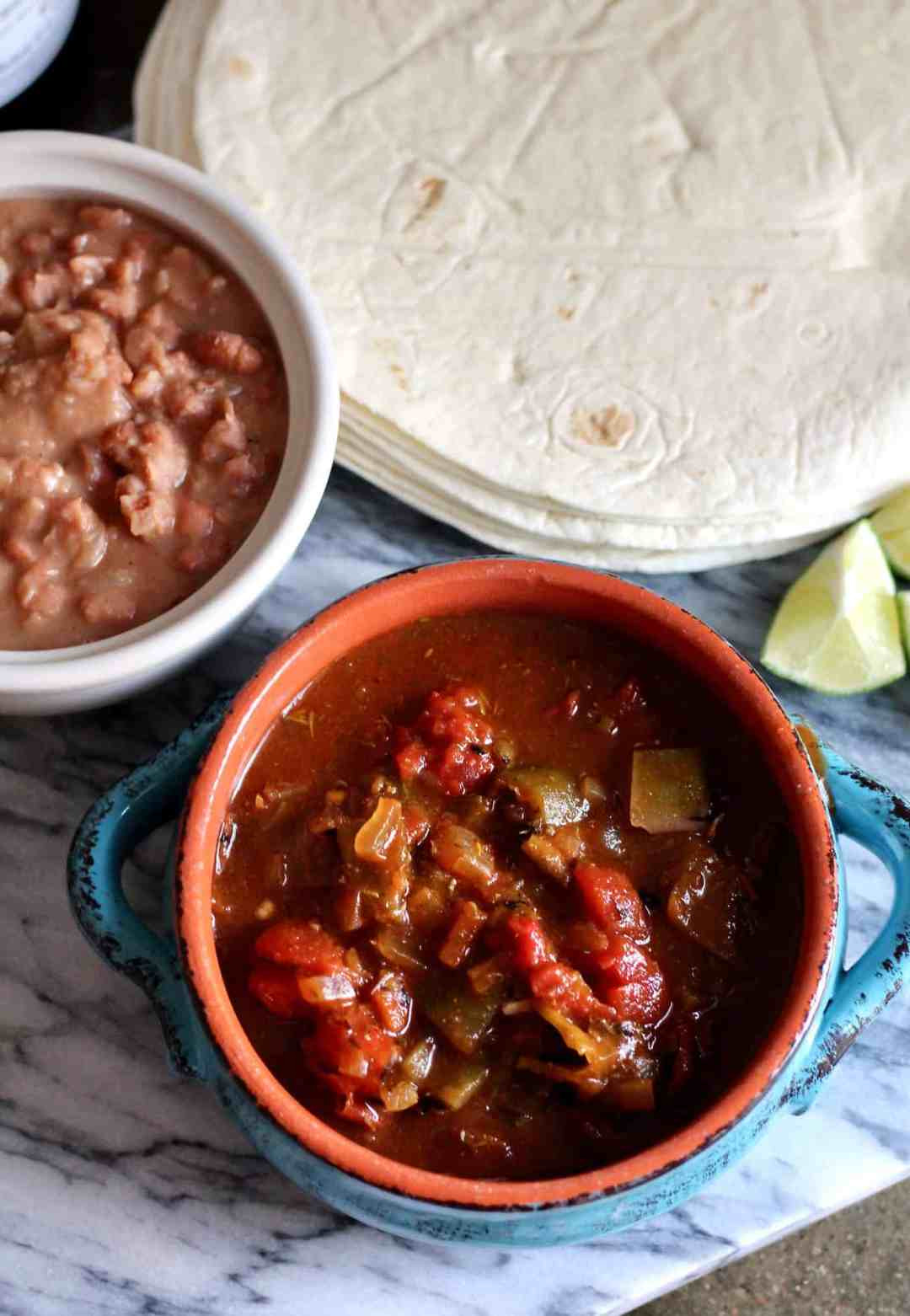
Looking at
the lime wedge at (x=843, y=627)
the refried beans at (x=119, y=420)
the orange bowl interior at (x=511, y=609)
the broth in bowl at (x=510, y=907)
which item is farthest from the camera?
the lime wedge at (x=843, y=627)

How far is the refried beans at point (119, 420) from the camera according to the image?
6.55 feet

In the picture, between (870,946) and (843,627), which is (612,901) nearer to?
(870,946)

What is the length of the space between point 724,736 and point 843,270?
1.00 metres

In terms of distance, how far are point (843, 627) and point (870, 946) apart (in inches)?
22.7

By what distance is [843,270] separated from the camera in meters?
2.48

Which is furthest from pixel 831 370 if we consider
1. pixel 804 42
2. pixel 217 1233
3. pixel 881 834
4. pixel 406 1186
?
pixel 217 1233

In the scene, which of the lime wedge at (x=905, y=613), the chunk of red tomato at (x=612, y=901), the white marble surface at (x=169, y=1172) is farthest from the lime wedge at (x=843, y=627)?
the chunk of red tomato at (x=612, y=901)

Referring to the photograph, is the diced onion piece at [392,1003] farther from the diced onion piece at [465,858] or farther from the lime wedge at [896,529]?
the lime wedge at [896,529]

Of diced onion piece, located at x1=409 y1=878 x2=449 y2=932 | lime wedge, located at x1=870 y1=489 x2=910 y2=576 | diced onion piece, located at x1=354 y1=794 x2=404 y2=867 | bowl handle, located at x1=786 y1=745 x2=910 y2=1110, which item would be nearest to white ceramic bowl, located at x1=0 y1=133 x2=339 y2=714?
diced onion piece, located at x1=354 y1=794 x2=404 y2=867

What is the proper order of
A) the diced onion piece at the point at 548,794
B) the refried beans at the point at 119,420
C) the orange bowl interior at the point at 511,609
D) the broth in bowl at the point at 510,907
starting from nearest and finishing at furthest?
the orange bowl interior at the point at 511,609 → the broth in bowl at the point at 510,907 → the diced onion piece at the point at 548,794 → the refried beans at the point at 119,420

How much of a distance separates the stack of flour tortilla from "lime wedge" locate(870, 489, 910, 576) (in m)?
0.04

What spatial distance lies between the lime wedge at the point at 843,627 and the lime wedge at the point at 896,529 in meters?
0.03

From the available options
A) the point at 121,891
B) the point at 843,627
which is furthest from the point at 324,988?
the point at 843,627

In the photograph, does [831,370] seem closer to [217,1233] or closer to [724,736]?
[724,736]
